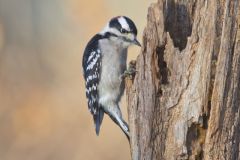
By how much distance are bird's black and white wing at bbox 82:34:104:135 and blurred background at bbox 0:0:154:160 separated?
0.31 m

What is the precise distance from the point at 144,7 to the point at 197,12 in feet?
4.54

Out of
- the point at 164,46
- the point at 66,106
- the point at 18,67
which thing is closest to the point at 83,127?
the point at 66,106

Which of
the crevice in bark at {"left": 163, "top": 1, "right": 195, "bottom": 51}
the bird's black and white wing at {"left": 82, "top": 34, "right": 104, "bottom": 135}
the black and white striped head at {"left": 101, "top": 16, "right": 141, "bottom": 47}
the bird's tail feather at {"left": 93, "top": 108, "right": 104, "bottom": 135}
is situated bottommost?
the bird's tail feather at {"left": 93, "top": 108, "right": 104, "bottom": 135}

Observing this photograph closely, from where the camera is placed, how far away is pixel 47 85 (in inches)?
191

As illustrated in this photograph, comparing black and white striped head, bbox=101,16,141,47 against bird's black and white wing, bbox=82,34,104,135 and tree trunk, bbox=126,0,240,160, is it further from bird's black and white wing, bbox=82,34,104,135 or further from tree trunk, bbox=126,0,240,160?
tree trunk, bbox=126,0,240,160

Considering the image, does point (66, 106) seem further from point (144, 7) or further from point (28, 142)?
point (144, 7)

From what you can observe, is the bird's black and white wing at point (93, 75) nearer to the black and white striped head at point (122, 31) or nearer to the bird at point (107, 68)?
the bird at point (107, 68)

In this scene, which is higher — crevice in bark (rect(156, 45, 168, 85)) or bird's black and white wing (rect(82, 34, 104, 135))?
crevice in bark (rect(156, 45, 168, 85))

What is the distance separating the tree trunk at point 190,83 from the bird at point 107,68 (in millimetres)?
902

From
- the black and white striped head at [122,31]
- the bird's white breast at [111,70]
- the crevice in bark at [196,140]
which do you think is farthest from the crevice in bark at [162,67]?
the bird's white breast at [111,70]

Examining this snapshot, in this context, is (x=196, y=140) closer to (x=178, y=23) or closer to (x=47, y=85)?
(x=178, y=23)

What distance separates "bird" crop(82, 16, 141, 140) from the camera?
4.23 metres

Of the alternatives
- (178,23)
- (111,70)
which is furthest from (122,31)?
(178,23)

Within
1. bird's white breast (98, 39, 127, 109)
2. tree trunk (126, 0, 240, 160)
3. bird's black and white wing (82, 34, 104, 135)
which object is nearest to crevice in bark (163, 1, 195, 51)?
tree trunk (126, 0, 240, 160)
